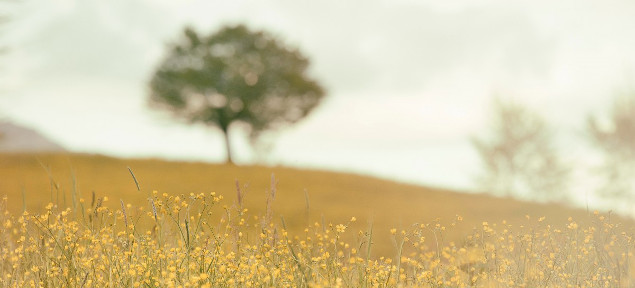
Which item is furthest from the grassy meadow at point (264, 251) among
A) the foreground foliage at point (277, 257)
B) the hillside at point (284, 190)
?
the hillside at point (284, 190)

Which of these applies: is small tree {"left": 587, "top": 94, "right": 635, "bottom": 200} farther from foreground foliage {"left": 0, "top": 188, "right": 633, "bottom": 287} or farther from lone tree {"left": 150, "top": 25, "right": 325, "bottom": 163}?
foreground foliage {"left": 0, "top": 188, "right": 633, "bottom": 287}

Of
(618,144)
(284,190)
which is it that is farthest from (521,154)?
(284,190)

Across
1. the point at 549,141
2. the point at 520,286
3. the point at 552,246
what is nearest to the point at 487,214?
the point at 552,246

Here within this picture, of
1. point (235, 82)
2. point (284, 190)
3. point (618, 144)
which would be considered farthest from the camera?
point (235, 82)

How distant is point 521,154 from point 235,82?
513 inches

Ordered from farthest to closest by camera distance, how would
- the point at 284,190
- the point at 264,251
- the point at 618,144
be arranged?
the point at 618,144 < the point at 284,190 < the point at 264,251

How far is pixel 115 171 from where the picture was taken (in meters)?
15.9

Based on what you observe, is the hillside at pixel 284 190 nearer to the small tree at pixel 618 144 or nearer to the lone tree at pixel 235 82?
the small tree at pixel 618 144

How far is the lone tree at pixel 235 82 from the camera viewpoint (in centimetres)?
2798

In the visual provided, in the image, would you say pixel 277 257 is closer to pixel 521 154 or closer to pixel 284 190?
pixel 284 190

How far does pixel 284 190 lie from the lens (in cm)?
1537

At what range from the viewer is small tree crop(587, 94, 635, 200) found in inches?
838

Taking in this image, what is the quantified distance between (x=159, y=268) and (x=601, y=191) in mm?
21561

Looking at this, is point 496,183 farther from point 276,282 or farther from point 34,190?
point 276,282
